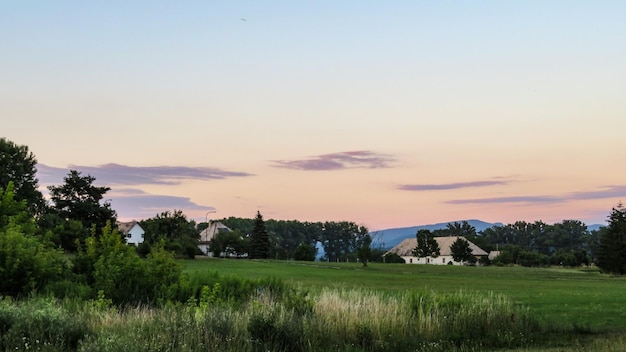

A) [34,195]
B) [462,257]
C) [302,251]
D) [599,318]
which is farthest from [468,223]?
[599,318]

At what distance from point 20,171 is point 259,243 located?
46.9 meters

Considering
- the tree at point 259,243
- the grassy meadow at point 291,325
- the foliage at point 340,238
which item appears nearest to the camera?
the grassy meadow at point 291,325

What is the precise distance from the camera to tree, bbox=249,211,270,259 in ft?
376

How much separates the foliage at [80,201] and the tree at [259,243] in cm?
3185

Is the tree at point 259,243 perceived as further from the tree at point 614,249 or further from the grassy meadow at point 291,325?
the grassy meadow at point 291,325

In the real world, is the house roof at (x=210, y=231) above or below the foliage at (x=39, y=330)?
above

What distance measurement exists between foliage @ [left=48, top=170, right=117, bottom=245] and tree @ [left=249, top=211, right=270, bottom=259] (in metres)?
31.8

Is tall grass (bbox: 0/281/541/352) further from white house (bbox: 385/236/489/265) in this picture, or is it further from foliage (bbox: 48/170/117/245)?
white house (bbox: 385/236/489/265)

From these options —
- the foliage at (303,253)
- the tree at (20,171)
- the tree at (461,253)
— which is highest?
the tree at (20,171)

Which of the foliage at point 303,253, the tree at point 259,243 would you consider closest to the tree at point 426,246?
the foliage at point 303,253

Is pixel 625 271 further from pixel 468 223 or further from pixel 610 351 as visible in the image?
pixel 468 223

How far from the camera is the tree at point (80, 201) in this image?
285ft

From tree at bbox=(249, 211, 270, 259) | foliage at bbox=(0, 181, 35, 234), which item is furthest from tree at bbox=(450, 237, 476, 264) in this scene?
foliage at bbox=(0, 181, 35, 234)

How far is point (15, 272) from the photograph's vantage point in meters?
18.4
